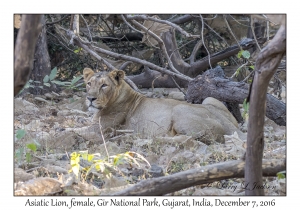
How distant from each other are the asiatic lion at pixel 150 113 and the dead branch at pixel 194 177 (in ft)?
8.11

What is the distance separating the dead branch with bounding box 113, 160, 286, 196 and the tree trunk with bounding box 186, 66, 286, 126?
313 centimetres

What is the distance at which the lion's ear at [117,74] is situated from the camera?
7.47m

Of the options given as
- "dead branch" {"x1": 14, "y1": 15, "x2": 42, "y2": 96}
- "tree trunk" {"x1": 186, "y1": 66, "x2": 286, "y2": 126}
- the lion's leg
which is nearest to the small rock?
the lion's leg

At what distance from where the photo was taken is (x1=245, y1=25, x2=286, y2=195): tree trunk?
3.41 meters

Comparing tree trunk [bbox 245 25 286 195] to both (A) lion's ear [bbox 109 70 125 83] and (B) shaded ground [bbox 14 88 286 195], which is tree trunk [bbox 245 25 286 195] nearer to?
(B) shaded ground [bbox 14 88 286 195]

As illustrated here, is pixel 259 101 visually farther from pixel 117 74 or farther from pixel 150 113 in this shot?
pixel 117 74

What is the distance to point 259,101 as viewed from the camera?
3609 millimetres

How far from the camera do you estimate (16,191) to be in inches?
162

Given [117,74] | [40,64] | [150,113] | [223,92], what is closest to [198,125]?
[150,113]

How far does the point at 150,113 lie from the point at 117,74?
2.64 ft

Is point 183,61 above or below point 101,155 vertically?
above

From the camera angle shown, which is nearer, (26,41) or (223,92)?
(26,41)
